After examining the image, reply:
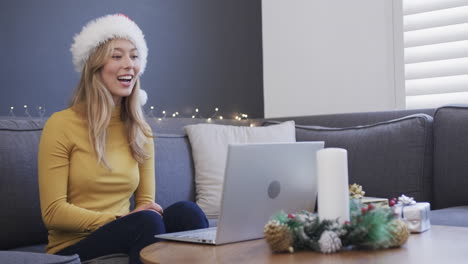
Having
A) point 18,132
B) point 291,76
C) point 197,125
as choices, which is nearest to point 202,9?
point 291,76

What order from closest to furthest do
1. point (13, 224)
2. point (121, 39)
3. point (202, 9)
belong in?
point (13, 224) < point (121, 39) < point (202, 9)

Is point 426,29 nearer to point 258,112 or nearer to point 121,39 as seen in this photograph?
point 258,112

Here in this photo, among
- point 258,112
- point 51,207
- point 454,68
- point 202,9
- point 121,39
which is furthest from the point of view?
point 258,112

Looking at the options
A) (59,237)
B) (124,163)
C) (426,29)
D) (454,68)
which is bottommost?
(59,237)

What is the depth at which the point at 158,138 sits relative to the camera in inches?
110

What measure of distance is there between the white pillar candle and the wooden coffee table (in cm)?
9

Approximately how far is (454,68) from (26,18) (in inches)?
87.2

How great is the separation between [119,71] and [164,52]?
1.31 m

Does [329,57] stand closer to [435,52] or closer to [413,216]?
[435,52]

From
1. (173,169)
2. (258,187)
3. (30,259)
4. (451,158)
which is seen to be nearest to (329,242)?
(258,187)

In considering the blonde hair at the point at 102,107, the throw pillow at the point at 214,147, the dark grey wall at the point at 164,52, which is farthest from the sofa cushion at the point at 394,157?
the dark grey wall at the point at 164,52

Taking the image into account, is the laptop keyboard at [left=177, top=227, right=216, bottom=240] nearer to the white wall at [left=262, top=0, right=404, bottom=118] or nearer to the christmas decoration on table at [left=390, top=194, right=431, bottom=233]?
the christmas decoration on table at [left=390, top=194, right=431, bottom=233]

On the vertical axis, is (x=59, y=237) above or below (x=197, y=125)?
below

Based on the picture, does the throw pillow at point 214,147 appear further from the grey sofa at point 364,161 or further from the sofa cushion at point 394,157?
the sofa cushion at point 394,157
